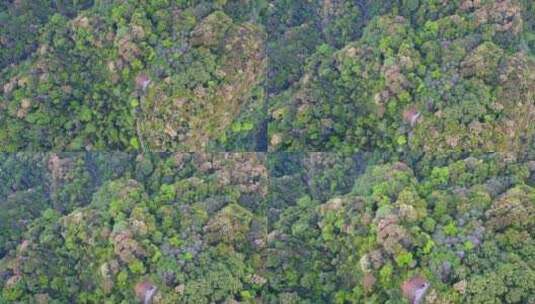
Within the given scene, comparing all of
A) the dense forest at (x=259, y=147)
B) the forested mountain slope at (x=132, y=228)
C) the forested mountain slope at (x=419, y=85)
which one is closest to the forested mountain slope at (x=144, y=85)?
the dense forest at (x=259, y=147)

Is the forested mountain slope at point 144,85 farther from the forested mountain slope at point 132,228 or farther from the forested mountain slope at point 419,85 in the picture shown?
the forested mountain slope at point 419,85

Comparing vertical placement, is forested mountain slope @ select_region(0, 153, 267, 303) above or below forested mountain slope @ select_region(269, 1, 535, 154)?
below

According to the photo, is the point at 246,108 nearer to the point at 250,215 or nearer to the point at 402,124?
the point at 250,215

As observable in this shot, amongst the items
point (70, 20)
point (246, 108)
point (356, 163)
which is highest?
point (70, 20)

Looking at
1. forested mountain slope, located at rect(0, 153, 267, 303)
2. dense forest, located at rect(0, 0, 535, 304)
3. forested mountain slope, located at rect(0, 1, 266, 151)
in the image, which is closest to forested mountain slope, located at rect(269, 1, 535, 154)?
dense forest, located at rect(0, 0, 535, 304)

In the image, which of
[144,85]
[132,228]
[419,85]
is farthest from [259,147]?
[419,85]

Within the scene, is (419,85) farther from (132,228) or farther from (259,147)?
(132,228)

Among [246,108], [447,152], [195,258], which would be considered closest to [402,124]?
[447,152]

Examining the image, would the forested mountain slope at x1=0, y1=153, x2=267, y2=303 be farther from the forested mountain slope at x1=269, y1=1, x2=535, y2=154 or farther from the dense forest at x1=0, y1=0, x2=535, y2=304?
the forested mountain slope at x1=269, y1=1, x2=535, y2=154
